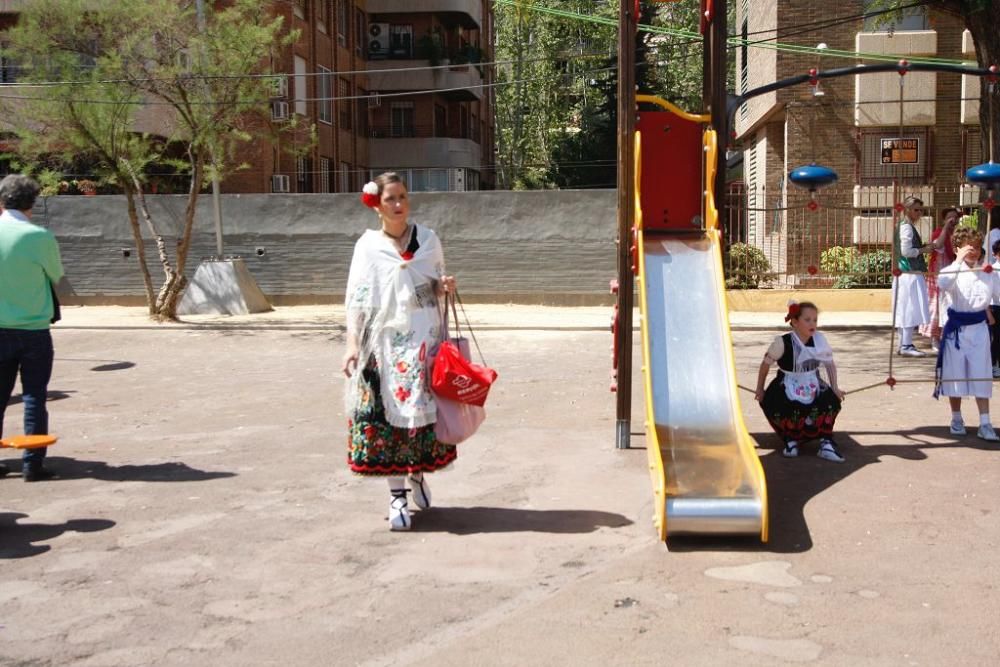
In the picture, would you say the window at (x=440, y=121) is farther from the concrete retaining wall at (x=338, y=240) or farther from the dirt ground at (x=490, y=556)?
the dirt ground at (x=490, y=556)

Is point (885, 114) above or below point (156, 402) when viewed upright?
above

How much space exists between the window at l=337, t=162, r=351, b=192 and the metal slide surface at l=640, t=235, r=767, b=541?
97.5 ft

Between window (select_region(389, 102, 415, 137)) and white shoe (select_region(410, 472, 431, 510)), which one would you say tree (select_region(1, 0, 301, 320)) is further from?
window (select_region(389, 102, 415, 137))

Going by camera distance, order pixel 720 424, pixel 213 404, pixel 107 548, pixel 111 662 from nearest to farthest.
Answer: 1. pixel 111 662
2. pixel 107 548
3. pixel 720 424
4. pixel 213 404

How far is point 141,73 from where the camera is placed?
62.7 ft

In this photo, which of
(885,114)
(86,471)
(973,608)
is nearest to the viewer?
(973,608)

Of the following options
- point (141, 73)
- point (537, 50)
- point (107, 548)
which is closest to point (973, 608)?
point (107, 548)

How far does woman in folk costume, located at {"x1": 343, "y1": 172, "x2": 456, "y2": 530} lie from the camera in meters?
5.99

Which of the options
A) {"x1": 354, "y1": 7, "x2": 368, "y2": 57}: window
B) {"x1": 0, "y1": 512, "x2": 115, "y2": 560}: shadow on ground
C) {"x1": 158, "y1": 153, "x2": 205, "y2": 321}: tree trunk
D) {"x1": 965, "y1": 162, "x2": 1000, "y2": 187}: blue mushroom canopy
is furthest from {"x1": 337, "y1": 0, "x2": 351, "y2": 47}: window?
{"x1": 0, "y1": 512, "x2": 115, "y2": 560}: shadow on ground

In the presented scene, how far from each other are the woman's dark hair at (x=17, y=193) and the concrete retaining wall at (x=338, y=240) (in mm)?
15121

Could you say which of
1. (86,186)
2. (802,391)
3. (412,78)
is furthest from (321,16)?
(802,391)

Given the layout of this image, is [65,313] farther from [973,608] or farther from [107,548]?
[973,608]

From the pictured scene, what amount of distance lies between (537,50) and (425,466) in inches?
1961

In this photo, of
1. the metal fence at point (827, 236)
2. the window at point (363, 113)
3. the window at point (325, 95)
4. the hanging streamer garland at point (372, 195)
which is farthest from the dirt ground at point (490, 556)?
the window at point (363, 113)
